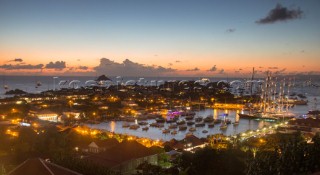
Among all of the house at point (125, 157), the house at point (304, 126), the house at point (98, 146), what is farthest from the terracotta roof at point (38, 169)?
the house at point (304, 126)

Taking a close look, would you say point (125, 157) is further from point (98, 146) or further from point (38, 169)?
point (38, 169)

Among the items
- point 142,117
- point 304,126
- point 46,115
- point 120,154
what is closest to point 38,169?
point 120,154

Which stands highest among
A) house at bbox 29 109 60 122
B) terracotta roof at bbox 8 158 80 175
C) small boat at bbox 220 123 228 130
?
terracotta roof at bbox 8 158 80 175

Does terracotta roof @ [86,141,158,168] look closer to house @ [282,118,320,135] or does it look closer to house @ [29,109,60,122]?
house @ [282,118,320,135]

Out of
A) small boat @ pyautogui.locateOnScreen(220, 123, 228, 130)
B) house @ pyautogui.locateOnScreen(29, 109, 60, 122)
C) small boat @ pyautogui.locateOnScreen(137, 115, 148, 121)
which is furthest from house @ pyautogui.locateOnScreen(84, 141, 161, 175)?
small boat @ pyautogui.locateOnScreen(137, 115, 148, 121)

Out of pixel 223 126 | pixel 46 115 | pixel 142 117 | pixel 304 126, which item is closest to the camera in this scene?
pixel 304 126

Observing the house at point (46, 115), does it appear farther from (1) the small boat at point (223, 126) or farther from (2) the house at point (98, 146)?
(2) the house at point (98, 146)

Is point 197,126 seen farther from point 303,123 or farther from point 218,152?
point 218,152

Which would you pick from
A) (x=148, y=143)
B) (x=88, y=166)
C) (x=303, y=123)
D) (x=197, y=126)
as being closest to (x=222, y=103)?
(x=197, y=126)

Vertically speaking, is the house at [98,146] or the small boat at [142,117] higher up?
the house at [98,146]

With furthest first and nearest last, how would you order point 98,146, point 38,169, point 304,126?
1. point 304,126
2. point 98,146
3. point 38,169

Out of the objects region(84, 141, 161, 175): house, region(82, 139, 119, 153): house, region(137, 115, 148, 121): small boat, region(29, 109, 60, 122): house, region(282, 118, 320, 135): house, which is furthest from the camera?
region(137, 115, 148, 121): small boat

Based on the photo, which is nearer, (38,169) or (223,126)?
(38,169)
